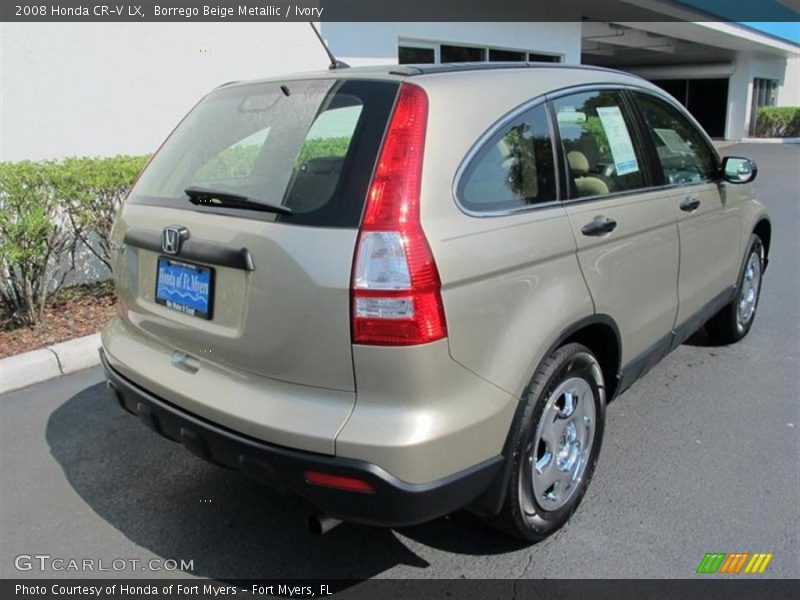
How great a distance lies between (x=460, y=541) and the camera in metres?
2.81

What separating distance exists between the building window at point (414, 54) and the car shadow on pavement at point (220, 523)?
8441mm

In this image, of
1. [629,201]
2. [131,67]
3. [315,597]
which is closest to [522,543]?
[315,597]

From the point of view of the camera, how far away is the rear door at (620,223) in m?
2.79

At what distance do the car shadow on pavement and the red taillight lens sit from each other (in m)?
0.70

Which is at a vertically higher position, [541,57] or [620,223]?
[541,57]

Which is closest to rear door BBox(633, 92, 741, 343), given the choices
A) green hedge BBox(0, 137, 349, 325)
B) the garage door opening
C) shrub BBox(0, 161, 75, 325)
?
green hedge BBox(0, 137, 349, 325)

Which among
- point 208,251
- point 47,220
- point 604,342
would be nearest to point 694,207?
point 604,342

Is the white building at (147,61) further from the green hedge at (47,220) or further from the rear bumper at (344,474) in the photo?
the rear bumper at (344,474)

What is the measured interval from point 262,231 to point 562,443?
4.91ft

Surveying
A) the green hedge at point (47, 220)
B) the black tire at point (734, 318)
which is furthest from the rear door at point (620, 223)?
the green hedge at point (47, 220)

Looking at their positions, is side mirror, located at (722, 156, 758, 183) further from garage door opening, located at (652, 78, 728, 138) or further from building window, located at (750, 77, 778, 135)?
building window, located at (750, 77, 778, 135)

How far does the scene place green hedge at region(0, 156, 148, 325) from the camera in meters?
4.76

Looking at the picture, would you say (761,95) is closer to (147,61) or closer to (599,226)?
(147,61)

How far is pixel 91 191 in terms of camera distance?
5.32 meters
